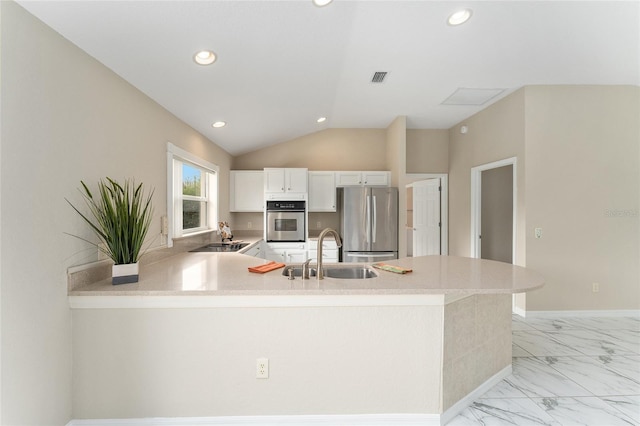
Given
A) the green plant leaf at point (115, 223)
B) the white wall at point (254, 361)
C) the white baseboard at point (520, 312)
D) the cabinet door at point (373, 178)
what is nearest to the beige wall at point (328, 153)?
the cabinet door at point (373, 178)

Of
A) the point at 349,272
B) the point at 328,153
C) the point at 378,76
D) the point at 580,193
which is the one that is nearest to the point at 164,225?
the point at 349,272

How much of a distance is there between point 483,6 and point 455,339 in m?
2.32

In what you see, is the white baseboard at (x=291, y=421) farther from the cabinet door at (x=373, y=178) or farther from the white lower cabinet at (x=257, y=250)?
the cabinet door at (x=373, y=178)

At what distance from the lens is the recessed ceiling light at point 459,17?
2.18 meters

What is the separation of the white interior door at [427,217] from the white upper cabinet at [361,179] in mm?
1018

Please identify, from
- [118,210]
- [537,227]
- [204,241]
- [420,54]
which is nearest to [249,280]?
[118,210]

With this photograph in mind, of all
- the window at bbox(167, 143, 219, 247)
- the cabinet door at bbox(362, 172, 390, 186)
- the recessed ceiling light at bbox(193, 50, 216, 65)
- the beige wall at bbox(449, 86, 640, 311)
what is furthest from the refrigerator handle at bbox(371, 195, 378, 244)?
the recessed ceiling light at bbox(193, 50, 216, 65)

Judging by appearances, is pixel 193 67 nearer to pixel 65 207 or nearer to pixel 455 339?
pixel 65 207

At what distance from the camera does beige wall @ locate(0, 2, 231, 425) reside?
51.7 inches

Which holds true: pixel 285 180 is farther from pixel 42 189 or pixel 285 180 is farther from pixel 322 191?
pixel 42 189

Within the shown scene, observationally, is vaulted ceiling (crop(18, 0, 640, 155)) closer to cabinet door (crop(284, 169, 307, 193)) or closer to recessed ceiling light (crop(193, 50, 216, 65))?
recessed ceiling light (crop(193, 50, 216, 65))

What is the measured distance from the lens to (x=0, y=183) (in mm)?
1266

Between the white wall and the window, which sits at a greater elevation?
the window

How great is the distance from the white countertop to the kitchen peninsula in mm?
12
